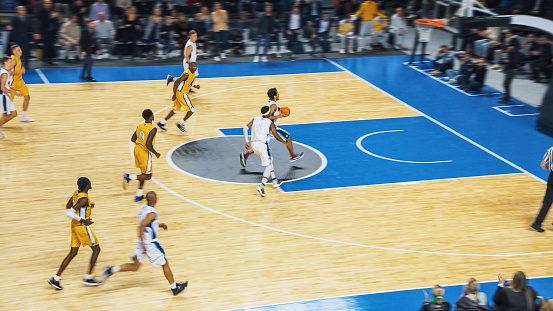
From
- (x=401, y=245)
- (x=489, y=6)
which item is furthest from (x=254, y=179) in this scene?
(x=489, y=6)

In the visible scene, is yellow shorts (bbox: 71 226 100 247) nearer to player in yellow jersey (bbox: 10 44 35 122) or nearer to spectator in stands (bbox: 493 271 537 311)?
spectator in stands (bbox: 493 271 537 311)

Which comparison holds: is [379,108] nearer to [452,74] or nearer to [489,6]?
[452,74]

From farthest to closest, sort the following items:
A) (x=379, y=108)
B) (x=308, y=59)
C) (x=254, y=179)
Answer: (x=308, y=59), (x=379, y=108), (x=254, y=179)

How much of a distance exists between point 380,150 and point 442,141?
1.75 m

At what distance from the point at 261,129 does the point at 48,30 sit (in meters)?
11.3

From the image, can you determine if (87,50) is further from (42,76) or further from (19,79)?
(19,79)

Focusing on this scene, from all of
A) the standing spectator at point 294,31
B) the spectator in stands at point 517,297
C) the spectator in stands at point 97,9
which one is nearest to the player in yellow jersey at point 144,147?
the spectator in stands at point 517,297

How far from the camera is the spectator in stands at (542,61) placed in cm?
2186

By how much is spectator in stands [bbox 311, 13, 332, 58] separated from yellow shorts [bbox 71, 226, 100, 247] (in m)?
15.9

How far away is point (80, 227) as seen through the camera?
9.91 m

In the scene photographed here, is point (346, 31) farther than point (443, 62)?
Yes

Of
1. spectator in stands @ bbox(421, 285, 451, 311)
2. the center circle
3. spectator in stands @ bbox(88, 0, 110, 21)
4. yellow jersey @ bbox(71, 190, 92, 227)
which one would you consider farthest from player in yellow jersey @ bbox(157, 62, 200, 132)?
spectator in stands @ bbox(421, 285, 451, 311)

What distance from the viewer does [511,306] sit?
8484 millimetres

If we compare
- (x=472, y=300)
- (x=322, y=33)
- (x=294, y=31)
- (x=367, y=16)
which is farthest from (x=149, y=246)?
(x=367, y=16)
